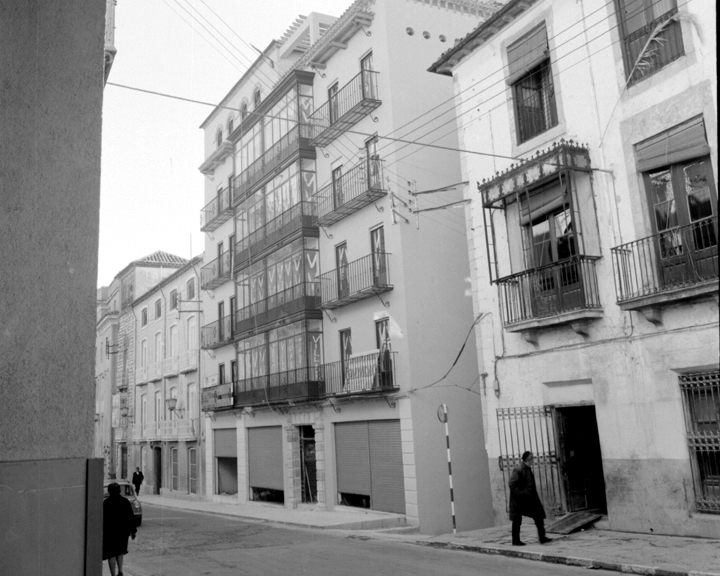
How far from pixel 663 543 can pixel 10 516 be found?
10.6m

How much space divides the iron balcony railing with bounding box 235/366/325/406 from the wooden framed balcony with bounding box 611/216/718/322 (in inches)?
520

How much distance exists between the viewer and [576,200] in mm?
14812

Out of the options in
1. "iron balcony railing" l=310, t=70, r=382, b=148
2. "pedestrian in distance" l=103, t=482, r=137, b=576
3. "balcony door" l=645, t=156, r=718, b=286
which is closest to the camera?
"pedestrian in distance" l=103, t=482, r=137, b=576

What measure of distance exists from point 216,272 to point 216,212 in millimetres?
3095

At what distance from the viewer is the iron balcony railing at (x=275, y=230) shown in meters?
26.6

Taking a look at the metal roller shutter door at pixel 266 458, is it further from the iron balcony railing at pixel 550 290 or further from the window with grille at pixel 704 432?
the window with grille at pixel 704 432

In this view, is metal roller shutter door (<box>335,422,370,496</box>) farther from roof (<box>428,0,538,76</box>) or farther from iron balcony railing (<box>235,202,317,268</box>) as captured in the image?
roof (<box>428,0,538,76</box>)

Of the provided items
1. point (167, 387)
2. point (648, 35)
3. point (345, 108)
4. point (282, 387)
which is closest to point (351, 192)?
point (345, 108)

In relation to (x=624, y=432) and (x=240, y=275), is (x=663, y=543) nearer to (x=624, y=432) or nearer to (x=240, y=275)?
(x=624, y=432)

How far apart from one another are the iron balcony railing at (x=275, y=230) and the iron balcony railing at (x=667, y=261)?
47.1ft

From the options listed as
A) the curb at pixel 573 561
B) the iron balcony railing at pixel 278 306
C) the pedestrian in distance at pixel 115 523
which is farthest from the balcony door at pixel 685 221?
the iron balcony railing at pixel 278 306

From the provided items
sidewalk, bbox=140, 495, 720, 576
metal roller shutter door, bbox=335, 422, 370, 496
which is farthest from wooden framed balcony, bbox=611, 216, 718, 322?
metal roller shutter door, bbox=335, 422, 370, 496

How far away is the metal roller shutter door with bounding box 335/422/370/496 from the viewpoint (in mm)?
23078

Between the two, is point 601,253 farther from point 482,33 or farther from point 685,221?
point 482,33
